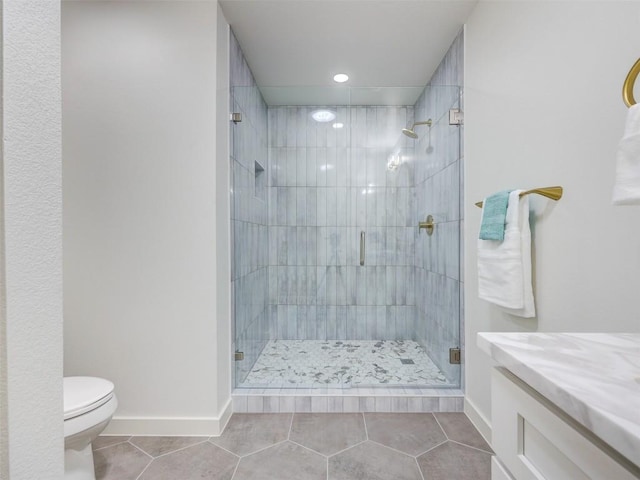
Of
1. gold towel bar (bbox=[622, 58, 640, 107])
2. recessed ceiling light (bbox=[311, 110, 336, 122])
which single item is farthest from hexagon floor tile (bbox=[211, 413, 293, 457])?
recessed ceiling light (bbox=[311, 110, 336, 122])

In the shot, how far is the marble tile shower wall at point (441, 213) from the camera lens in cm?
220

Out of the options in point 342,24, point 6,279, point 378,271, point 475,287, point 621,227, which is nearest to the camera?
point 6,279

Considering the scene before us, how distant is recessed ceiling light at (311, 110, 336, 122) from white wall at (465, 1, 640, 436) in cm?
108

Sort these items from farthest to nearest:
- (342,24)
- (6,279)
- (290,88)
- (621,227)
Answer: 1. (290,88)
2. (342,24)
3. (621,227)
4. (6,279)

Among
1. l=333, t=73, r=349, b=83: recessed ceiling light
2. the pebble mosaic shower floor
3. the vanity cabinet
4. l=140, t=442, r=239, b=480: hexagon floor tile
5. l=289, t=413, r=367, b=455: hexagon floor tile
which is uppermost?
l=333, t=73, r=349, b=83: recessed ceiling light

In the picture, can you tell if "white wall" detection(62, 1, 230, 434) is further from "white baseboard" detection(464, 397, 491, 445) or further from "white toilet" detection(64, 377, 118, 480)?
"white baseboard" detection(464, 397, 491, 445)

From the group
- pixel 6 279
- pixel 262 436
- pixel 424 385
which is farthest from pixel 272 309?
pixel 6 279

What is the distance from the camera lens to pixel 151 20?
1872 mm

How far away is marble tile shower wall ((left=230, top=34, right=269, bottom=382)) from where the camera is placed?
2.18 m

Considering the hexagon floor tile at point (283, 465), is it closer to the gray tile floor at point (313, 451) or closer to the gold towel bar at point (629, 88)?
the gray tile floor at point (313, 451)

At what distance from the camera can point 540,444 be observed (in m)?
0.58

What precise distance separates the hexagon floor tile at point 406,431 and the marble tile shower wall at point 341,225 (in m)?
0.86

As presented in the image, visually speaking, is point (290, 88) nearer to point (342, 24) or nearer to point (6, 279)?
point (342, 24)

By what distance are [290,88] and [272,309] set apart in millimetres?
1827
